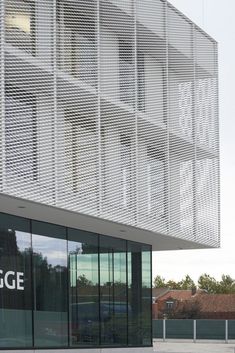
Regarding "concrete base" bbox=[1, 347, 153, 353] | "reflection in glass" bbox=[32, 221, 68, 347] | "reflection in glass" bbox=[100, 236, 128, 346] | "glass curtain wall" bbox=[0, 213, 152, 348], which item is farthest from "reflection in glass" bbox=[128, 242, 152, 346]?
"reflection in glass" bbox=[32, 221, 68, 347]

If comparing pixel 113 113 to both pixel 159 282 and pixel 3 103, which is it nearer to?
pixel 3 103

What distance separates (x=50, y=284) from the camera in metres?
27.7

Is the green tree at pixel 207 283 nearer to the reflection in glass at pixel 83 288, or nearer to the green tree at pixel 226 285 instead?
the green tree at pixel 226 285

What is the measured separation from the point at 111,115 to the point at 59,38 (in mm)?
3378

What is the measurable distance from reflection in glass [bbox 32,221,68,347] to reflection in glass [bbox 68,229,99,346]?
45 centimetres

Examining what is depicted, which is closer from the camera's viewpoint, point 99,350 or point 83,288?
point 83,288

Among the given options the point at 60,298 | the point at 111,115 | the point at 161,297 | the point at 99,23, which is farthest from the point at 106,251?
the point at 161,297

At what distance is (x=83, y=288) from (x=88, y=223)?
274 centimetres

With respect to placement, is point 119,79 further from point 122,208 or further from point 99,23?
point 122,208

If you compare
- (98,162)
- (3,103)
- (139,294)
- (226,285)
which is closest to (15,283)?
(98,162)

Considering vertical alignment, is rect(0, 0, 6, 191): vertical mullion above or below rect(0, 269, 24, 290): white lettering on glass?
above

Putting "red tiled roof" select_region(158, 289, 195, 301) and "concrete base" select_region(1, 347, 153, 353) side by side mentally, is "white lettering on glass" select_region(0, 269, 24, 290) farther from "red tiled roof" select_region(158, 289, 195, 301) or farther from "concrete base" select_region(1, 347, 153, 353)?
"red tiled roof" select_region(158, 289, 195, 301)

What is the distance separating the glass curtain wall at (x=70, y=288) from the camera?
2564 cm

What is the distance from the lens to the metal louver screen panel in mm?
23859
